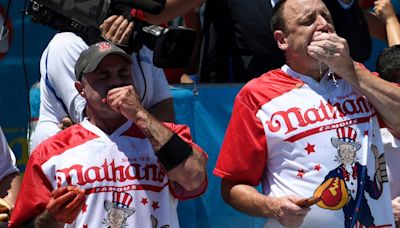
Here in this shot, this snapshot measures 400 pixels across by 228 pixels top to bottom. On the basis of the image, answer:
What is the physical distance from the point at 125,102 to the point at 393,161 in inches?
66.1

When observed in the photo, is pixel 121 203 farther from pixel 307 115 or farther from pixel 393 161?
pixel 393 161

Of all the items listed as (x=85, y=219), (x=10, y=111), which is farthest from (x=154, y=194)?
(x=10, y=111)

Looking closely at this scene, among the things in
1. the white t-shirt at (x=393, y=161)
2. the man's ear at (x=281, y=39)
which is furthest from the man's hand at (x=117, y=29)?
the white t-shirt at (x=393, y=161)

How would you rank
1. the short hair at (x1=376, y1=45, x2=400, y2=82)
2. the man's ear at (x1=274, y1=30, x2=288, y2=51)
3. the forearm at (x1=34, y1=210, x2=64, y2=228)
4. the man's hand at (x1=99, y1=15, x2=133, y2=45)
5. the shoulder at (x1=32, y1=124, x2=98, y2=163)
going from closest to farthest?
the forearm at (x1=34, y1=210, x2=64, y2=228) → the shoulder at (x1=32, y1=124, x2=98, y2=163) → the man's hand at (x1=99, y1=15, x2=133, y2=45) → the man's ear at (x1=274, y1=30, x2=288, y2=51) → the short hair at (x1=376, y1=45, x2=400, y2=82)

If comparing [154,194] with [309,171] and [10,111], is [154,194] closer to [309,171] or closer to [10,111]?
[309,171]

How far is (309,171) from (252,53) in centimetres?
168

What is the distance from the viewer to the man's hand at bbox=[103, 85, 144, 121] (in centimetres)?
407

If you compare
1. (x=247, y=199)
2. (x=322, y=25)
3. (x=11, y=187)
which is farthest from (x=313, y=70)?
(x=11, y=187)

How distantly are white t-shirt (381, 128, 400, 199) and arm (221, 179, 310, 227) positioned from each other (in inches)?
39.8

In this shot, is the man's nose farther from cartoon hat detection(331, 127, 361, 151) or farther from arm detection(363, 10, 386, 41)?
arm detection(363, 10, 386, 41)

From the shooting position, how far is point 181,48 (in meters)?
4.46

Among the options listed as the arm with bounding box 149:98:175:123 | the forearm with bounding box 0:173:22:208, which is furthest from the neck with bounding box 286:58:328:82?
the forearm with bounding box 0:173:22:208

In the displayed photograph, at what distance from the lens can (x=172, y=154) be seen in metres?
4.04

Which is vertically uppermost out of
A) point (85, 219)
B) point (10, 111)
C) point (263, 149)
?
point (263, 149)
